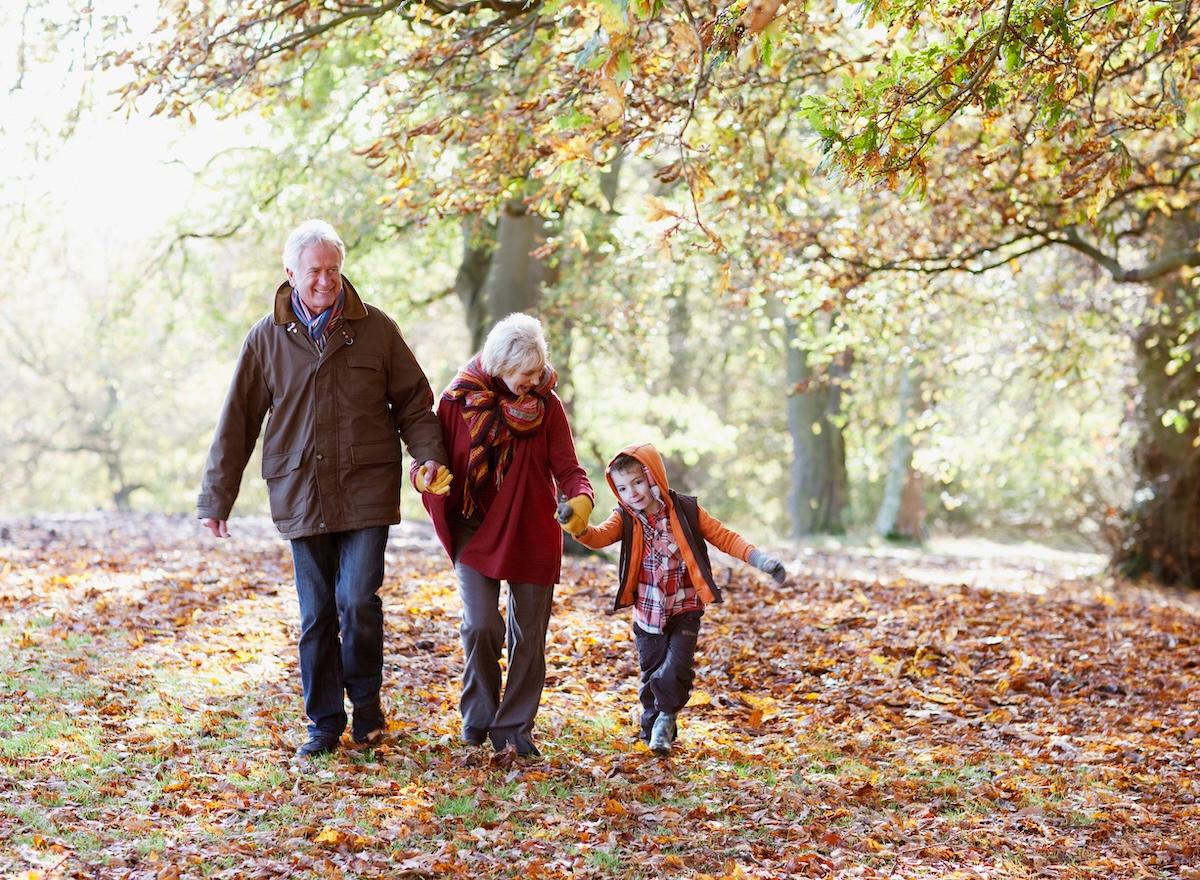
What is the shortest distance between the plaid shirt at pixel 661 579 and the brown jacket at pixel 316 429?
1.09m

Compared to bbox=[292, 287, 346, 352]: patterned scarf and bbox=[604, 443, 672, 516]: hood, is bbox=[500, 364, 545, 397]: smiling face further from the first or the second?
bbox=[292, 287, 346, 352]: patterned scarf

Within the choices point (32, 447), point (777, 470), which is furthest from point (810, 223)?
point (32, 447)

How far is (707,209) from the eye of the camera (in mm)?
12055

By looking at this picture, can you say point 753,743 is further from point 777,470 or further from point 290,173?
point 777,470

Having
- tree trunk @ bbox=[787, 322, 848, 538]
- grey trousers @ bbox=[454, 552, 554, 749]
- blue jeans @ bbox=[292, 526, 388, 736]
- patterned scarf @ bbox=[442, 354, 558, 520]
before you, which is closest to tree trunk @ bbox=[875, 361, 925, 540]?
tree trunk @ bbox=[787, 322, 848, 538]

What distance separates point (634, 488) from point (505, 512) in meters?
0.62

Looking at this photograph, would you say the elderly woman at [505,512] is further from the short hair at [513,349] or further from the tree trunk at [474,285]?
→ the tree trunk at [474,285]

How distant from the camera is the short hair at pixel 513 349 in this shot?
537 cm

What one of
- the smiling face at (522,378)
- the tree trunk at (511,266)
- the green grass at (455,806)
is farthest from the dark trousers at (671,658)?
the tree trunk at (511,266)

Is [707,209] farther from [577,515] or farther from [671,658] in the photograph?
[577,515]

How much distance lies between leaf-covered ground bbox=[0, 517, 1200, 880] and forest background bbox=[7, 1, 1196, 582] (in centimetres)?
249

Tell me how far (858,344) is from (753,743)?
756cm

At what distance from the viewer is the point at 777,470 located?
3042 cm

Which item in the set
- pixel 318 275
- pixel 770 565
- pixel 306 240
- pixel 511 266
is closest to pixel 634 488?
pixel 770 565
